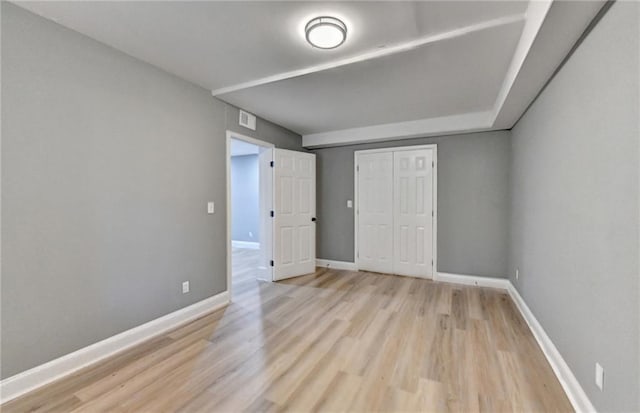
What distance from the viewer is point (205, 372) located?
2.03 metres

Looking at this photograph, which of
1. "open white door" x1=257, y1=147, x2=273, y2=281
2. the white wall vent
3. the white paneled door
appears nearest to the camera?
the white wall vent

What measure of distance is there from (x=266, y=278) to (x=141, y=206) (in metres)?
2.36

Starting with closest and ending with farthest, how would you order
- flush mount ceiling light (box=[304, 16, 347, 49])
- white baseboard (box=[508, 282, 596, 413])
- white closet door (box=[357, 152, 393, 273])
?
white baseboard (box=[508, 282, 596, 413]) < flush mount ceiling light (box=[304, 16, 347, 49]) < white closet door (box=[357, 152, 393, 273])

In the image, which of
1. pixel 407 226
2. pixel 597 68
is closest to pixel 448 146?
pixel 407 226

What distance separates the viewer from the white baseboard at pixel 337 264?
506 centimetres

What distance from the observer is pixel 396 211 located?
15.2 feet

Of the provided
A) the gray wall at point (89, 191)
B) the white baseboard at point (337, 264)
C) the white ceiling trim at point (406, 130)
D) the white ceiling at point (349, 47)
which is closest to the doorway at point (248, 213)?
the gray wall at point (89, 191)

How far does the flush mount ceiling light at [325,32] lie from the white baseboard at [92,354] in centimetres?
291

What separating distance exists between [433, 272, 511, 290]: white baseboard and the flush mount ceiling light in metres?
3.76

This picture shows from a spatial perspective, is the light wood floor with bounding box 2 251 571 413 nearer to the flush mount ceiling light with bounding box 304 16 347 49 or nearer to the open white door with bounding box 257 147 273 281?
the open white door with bounding box 257 147 273 281

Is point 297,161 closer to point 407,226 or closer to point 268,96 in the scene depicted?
point 268,96

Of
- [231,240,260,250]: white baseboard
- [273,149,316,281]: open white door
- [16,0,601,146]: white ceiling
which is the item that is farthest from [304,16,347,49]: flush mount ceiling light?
[231,240,260,250]: white baseboard

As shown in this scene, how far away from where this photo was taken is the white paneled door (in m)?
4.43

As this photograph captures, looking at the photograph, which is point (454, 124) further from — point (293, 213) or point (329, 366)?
point (329, 366)
